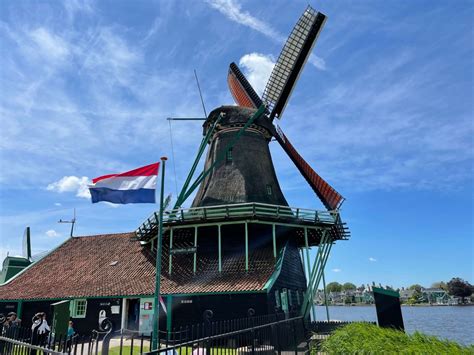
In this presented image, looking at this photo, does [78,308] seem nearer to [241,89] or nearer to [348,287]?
[241,89]

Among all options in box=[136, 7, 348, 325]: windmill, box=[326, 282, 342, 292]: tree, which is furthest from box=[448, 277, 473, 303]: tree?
box=[136, 7, 348, 325]: windmill

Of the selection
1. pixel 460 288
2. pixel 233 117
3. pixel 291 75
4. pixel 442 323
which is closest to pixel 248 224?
pixel 233 117

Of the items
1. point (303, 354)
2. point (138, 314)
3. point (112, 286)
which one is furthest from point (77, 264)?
point (303, 354)

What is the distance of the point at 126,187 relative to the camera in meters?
13.5

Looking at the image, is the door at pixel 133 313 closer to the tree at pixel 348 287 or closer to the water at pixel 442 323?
the water at pixel 442 323

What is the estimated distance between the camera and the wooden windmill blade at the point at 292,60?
25375mm

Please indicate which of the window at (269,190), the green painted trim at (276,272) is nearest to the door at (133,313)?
the green painted trim at (276,272)

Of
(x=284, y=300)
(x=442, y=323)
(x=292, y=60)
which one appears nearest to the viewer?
(x=284, y=300)

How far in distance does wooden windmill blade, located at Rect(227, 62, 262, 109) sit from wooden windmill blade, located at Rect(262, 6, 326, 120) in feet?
3.06

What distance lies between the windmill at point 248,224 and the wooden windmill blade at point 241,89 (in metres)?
1.35

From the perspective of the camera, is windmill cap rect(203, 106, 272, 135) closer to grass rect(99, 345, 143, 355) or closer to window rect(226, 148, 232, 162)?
window rect(226, 148, 232, 162)

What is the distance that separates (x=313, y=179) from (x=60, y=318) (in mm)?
16187

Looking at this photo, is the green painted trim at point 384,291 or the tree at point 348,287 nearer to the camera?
the green painted trim at point 384,291

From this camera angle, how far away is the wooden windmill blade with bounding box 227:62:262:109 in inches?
1118
